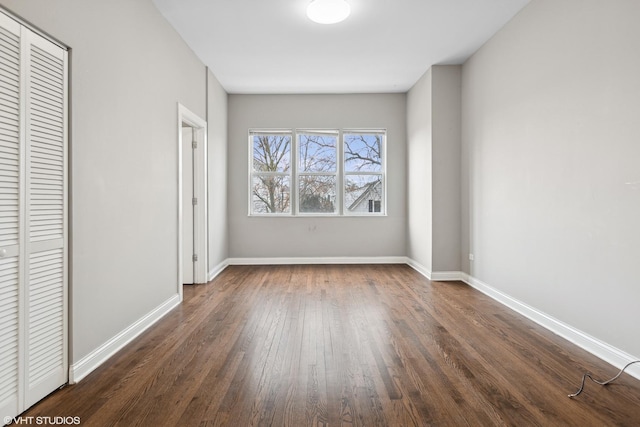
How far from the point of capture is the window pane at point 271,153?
245 inches

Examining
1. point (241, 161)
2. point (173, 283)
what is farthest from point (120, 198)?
point (241, 161)

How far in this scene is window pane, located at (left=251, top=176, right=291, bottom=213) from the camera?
245 inches

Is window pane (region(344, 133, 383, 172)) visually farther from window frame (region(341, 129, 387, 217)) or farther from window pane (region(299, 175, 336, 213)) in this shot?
window pane (region(299, 175, 336, 213))

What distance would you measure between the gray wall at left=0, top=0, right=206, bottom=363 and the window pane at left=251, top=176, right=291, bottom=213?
97.5 inches

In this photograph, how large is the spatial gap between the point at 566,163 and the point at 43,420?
381cm

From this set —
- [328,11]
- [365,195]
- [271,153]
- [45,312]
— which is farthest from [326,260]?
[45,312]

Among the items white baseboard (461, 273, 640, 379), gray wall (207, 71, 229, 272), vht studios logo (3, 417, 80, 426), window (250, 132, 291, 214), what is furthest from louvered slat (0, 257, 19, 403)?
Answer: window (250, 132, 291, 214)

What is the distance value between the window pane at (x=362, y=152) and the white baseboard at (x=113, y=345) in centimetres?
383

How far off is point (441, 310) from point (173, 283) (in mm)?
2769

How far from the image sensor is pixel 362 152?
627cm

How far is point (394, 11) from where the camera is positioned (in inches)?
137

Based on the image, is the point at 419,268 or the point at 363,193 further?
the point at 363,193

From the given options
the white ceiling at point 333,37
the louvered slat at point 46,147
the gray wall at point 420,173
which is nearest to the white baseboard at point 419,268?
the gray wall at point 420,173

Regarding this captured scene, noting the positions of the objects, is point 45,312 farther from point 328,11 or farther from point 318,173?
point 318,173
